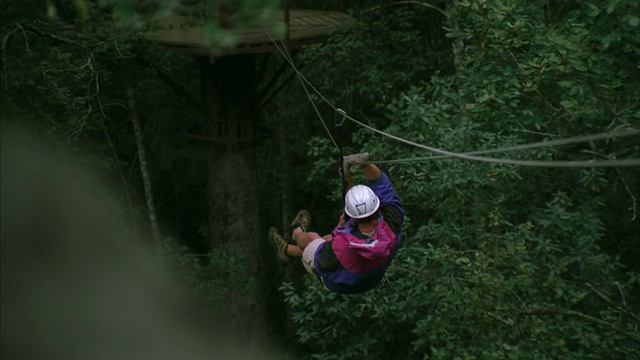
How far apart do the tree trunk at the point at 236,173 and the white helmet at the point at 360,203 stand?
6.84 meters

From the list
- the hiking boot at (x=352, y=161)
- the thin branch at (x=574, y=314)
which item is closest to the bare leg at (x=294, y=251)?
the hiking boot at (x=352, y=161)

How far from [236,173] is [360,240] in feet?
23.6

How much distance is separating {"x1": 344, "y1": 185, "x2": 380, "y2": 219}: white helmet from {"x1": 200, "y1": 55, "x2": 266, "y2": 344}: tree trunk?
684 cm

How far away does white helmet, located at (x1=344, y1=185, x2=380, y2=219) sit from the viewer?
224 inches

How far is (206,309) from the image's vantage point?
12.1 m

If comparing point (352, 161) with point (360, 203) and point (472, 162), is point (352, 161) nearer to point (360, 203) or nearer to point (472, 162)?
point (360, 203)

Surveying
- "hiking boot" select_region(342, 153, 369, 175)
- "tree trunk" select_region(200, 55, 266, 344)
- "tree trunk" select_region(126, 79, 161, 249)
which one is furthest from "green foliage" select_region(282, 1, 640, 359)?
"tree trunk" select_region(126, 79, 161, 249)

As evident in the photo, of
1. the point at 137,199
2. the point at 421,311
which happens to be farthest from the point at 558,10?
the point at 137,199

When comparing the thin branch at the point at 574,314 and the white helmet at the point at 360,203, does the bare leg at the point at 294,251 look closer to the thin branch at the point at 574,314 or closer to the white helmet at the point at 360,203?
the white helmet at the point at 360,203

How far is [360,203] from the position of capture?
5.70 metres

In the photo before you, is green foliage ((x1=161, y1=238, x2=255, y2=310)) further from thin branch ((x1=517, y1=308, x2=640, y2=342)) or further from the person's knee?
the person's knee

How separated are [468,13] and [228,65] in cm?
479

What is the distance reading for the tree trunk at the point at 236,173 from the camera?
1264 centimetres

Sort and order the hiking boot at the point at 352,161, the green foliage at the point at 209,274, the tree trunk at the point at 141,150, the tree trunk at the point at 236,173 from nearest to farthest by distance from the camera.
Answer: the hiking boot at the point at 352,161
the green foliage at the point at 209,274
the tree trunk at the point at 236,173
the tree trunk at the point at 141,150
